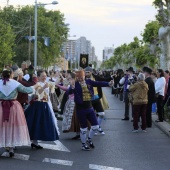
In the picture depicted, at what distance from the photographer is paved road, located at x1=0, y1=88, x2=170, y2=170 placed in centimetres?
924

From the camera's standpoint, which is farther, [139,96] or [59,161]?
[139,96]

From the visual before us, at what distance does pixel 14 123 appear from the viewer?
10.2 meters

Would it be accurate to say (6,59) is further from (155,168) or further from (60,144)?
(155,168)

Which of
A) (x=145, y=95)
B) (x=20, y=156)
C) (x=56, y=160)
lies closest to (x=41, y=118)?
(x=20, y=156)

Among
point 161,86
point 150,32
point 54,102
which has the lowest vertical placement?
point 54,102

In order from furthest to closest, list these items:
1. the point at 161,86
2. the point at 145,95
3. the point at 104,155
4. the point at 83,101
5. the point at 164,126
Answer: the point at 161,86 → the point at 164,126 → the point at 145,95 → the point at 83,101 → the point at 104,155

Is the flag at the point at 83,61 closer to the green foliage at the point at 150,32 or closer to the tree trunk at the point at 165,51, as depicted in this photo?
the tree trunk at the point at 165,51

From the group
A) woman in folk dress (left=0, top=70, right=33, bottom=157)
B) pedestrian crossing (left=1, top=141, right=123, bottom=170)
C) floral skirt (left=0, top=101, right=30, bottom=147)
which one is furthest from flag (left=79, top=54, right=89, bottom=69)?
floral skirt (left=0, top=101, right=30, bottom=147)

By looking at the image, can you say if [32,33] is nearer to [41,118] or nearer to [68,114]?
[68,114]

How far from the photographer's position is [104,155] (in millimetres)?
10438

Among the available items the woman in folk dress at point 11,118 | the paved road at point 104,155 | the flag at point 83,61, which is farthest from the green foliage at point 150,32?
the woman in folk dress at point 11,118

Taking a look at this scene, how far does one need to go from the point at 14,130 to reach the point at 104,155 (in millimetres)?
1862

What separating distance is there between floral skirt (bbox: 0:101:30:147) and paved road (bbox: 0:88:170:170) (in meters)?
0.31

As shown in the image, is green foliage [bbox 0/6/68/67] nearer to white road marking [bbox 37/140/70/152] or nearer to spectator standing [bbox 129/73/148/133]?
spectator standing [bbox 129/73/148/133]
